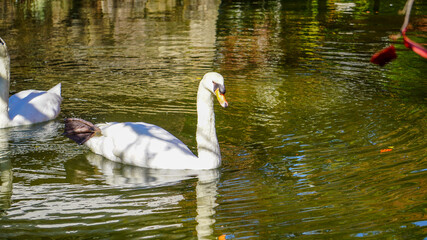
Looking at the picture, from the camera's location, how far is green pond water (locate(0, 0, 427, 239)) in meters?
5.40

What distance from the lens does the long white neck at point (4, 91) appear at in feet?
29.4

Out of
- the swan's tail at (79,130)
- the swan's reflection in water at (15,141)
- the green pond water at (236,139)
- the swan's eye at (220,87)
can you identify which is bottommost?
the swan's reflection in water at (15,141)

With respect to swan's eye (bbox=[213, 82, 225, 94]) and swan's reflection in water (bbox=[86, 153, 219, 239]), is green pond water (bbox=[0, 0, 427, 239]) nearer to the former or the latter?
swan's reflection in water (bbox=[86, 153, 219, 239])

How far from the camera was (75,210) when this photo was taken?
571cm

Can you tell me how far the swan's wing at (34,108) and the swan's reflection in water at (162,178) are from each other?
2.01 metres

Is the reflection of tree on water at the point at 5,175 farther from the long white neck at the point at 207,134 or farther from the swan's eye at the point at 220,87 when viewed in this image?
the swan's eye at the point at 220,87

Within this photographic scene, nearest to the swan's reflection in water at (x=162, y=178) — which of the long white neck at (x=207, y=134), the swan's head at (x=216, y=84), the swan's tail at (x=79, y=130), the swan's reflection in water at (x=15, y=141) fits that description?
the long white neck at (x=207, y=134)

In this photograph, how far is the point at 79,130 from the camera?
7.93 meters

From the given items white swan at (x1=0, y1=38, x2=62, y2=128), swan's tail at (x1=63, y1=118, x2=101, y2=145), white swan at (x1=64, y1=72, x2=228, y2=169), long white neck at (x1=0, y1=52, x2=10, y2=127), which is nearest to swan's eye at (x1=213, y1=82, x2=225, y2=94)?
white swan at (x1=64, y1=72, x2=228, y2=169)

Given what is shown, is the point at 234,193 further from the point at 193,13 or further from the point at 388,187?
the point at 193,13

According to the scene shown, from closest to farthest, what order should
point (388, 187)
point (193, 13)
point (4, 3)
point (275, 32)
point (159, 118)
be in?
point (388, 187) < point (159, 118) < point (275, 32) < point (193, 13) < point (4, 3)

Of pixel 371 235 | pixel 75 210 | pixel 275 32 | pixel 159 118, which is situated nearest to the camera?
pixel 371 235

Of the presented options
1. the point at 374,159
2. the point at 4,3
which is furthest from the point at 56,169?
the point at 4,3

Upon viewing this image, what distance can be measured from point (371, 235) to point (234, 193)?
1615 mm
